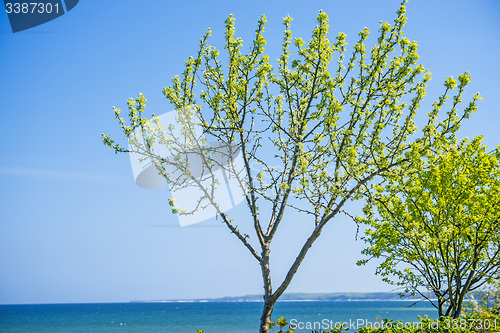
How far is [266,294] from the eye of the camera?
775 cm

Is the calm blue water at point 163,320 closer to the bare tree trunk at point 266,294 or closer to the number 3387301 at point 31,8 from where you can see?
the bare tree trunk at point 266,294

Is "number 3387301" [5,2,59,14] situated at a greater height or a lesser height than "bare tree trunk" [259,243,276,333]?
greater

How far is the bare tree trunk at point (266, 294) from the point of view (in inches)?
301

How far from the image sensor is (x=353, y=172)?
6988 millimetres

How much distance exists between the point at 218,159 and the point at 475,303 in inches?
438

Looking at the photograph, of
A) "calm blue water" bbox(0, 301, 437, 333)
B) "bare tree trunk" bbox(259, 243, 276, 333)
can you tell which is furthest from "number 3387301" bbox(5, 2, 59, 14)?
"calm blue water" bbox(0, 301, 437, 333)

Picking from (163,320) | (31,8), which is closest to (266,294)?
(31,8)

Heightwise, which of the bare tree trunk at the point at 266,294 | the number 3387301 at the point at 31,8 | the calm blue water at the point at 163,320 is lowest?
the calm blue water at the point at 163,320

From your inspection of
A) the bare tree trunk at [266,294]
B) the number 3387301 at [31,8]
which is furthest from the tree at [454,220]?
the number 3387301 at [31,8]

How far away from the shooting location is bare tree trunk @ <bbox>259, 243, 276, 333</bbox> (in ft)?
25.1

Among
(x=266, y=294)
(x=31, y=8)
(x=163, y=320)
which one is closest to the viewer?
(x=266, y=294)

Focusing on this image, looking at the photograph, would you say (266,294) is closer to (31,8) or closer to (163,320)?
(31,8)

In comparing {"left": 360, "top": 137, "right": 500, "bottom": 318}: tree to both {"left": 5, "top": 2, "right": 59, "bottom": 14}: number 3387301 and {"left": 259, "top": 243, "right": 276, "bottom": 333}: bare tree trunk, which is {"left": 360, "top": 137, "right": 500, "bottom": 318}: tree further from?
Answer: {"left": 5, "top": 2, "right": 59, "bottom": 14}: number 3387301

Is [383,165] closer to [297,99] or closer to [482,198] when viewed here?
[297,99]
